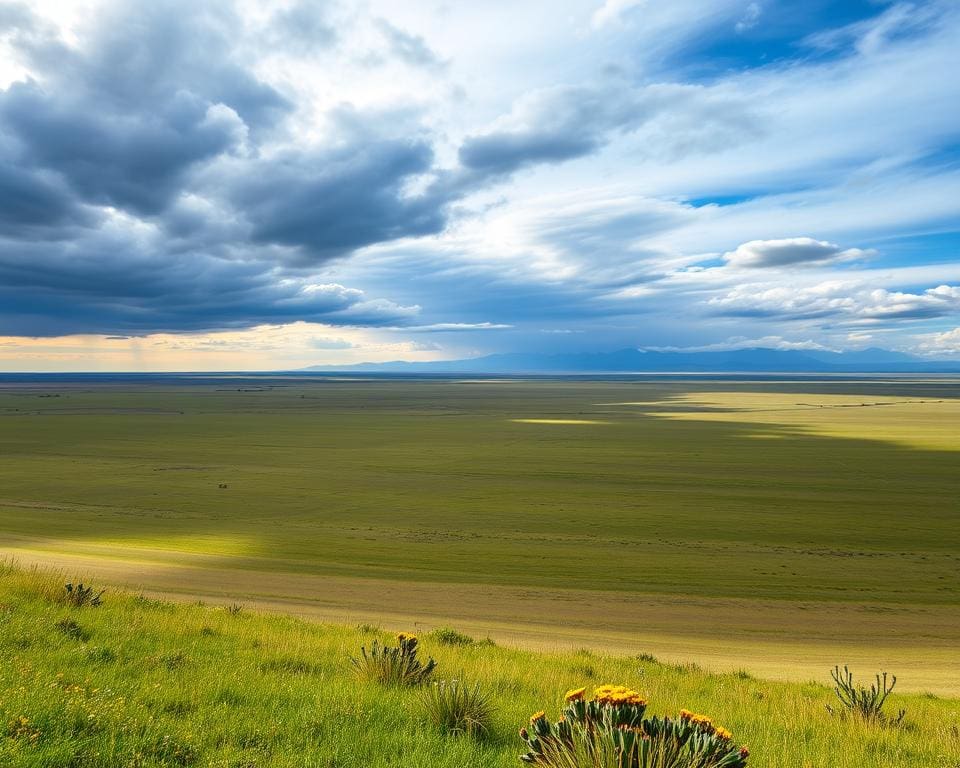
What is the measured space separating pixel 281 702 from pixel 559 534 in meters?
19.2

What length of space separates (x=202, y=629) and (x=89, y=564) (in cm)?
1303

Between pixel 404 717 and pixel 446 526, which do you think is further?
pixel 446 526

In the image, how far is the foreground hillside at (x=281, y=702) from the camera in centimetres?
535

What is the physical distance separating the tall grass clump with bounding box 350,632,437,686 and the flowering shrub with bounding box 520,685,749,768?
11.1 ft

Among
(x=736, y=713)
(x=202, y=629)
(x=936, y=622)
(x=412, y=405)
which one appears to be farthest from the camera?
(x=412, y=405)

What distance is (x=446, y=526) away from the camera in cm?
2677

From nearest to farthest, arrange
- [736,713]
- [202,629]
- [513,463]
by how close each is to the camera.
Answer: [736,713] < [202,629] < [513,463]

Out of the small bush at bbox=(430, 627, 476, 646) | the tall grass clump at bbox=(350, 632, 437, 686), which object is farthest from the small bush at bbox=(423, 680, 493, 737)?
the small bush at bbox=(430, 627, 476, 646)

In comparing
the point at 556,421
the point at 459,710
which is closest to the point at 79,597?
the point at 459,710

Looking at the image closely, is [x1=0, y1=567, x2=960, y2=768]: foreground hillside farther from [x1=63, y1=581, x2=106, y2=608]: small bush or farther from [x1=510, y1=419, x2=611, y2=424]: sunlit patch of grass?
[x1=510, y1=419, x2=611, y2=424]: sunlit patch of grass

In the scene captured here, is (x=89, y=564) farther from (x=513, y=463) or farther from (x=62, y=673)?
(x=513, y=463)

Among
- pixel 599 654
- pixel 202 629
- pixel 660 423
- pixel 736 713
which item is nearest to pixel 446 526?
pixel 599 654

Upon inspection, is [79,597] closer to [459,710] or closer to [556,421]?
[459,710]

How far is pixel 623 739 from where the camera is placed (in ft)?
14.4
